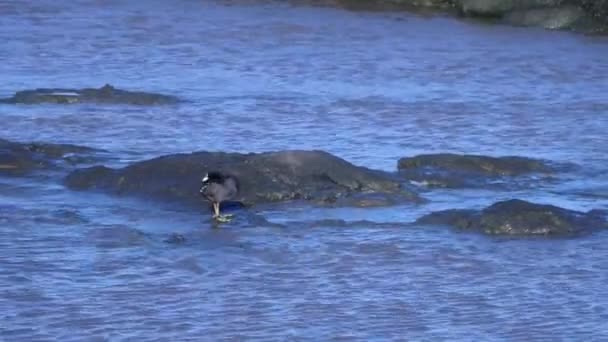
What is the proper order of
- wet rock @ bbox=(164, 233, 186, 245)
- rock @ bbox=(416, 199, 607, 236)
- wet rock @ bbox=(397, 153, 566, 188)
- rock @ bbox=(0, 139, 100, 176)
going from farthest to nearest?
1. rock @ bbox=(0, 139, 100, 176)
2. wet rock @ bbox=(397, 153, 566, 188)
3. rock @ bbox=(416, 199, 607, 236)
4. wet rock @ bbox=(164, 233, 186, 245)

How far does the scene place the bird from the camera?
8.93 m

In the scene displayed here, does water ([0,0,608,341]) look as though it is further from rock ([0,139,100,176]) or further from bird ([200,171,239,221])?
rock ([0,139,100,176])

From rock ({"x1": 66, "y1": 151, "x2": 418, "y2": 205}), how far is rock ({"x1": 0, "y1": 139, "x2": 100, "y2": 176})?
16.8 inches

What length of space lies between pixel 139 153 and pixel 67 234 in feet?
7.03

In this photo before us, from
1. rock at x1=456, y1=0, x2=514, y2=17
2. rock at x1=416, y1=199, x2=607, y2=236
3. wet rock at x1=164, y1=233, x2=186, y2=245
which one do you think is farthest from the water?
rock at x1=456, y1=0, x2=514, y2=17

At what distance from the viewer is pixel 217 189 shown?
29.3 feet

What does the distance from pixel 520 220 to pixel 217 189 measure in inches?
70.3

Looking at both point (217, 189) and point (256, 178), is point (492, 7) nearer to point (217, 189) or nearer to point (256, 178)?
point (256, 178)

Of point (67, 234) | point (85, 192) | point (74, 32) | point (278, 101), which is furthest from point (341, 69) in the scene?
point (67, 234)

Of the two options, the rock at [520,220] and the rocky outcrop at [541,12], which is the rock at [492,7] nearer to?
the rocky outcrop at [541,12]

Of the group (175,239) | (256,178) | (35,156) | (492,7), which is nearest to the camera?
(175,239)

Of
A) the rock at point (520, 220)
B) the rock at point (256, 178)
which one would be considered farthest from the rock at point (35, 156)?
the rock at point (520, 220)

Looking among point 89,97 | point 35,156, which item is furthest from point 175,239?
point 89,97

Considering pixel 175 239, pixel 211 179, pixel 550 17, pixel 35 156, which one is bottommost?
pixel 175 239
